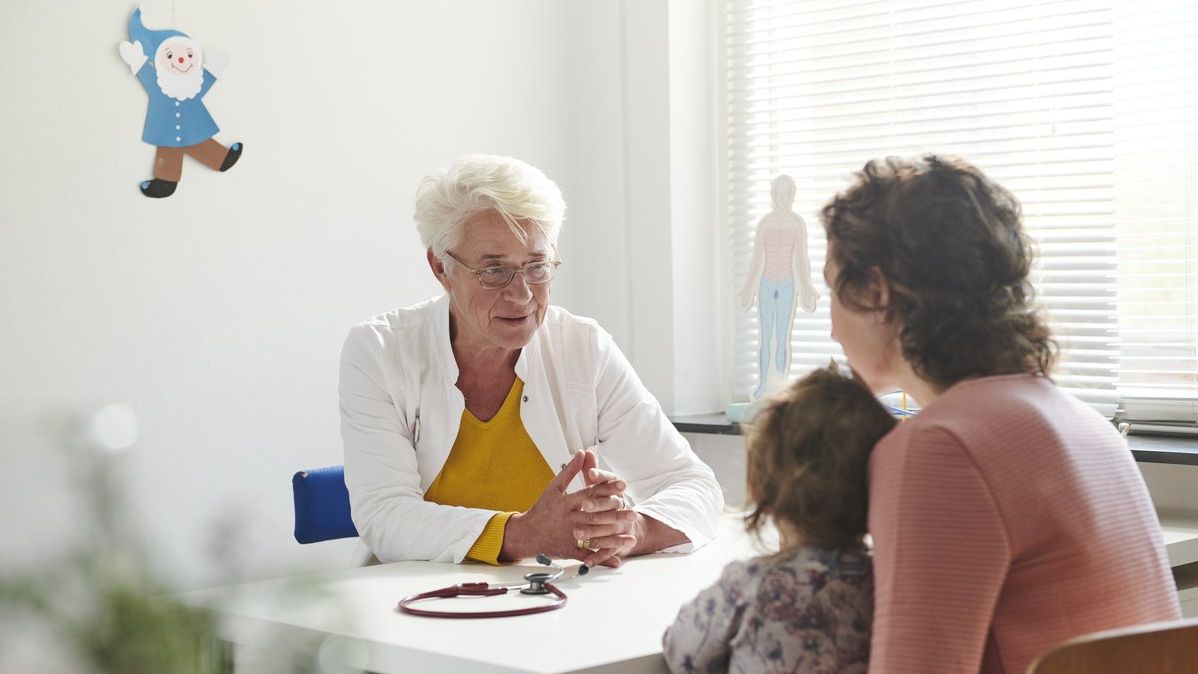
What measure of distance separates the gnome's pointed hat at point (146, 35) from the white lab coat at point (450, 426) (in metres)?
0.90

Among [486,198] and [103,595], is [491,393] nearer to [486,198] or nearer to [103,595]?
[486,198]

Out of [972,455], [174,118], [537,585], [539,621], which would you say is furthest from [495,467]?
[972,455]

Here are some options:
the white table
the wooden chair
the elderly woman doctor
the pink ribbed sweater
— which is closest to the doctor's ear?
the elderly woman doctor

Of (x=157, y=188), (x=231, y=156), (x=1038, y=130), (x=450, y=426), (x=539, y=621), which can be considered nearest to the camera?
(x=539, y=621)

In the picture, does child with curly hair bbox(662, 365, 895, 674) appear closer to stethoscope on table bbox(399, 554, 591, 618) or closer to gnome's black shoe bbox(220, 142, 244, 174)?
stethoscope on table bbox(399, 554, 591, 618)

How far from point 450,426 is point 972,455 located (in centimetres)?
140

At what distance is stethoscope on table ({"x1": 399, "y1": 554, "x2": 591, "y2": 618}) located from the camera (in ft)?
5.49

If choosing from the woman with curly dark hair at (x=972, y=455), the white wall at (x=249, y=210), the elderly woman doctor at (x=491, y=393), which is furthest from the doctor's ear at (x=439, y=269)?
the woman with curly dark hair at (x=972, y=455)

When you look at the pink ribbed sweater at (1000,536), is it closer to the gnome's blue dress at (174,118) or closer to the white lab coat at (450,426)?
the white lab coat at (450,426)

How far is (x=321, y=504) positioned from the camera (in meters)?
2.54

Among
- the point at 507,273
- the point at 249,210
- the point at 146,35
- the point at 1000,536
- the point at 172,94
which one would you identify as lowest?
the point at 1000,536

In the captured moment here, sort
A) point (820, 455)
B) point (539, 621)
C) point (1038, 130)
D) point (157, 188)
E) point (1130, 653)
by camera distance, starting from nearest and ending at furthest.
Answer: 1. point (1130, 653)
2. point (820, 455)
3. point (539, 621)
4. point (157, 188)
5. point (1038, 130)

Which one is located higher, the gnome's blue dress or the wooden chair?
the gnome's blue dress

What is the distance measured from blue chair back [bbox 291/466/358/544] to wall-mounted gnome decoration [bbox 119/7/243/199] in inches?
32.9
